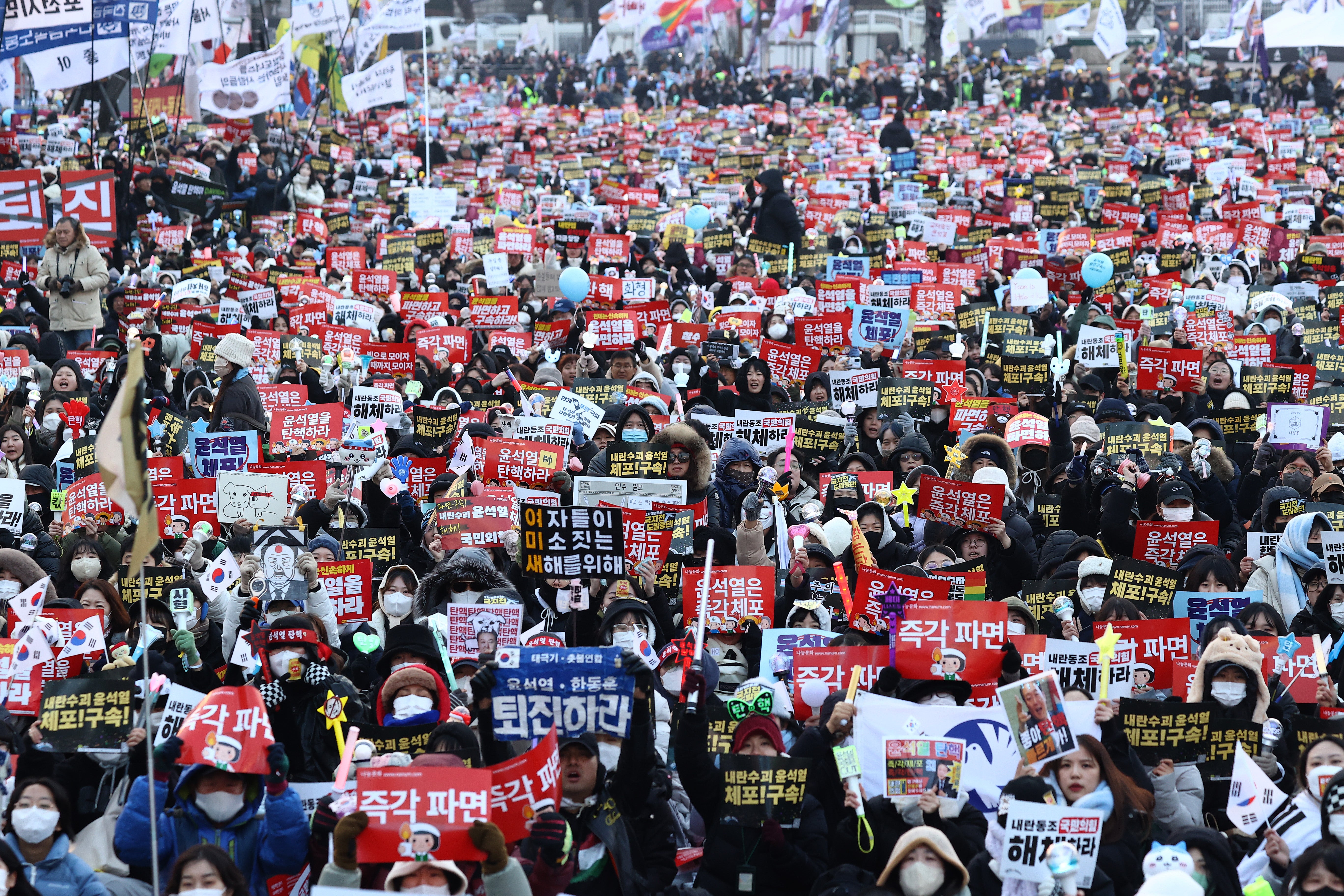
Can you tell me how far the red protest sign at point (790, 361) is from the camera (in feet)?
44.3

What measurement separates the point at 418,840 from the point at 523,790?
425 mm

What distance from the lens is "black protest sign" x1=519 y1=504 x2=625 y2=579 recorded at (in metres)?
7.27

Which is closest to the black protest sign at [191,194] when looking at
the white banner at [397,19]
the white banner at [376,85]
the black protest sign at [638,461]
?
the white banner at [376,85]

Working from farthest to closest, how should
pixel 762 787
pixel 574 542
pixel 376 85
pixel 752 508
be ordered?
pixel 376 85 → pixel 752 508 → pixel 574 542 → pixel 762 787

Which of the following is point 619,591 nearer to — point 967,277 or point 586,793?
point 586,793

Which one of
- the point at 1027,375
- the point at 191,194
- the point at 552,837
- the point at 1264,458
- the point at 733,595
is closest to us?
the point at 552,837

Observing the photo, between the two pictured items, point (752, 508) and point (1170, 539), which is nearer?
point (752, 508)

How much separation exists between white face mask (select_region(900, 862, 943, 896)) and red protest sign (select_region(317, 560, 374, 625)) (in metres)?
3.67

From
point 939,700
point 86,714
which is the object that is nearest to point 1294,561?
point 939,700

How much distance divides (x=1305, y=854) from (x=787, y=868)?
1588 mm

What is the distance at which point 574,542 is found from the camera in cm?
730

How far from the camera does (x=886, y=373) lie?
1331cm

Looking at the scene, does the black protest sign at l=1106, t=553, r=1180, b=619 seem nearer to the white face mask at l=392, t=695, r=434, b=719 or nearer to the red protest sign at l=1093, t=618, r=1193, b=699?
the red protest sign at l=1093, t=618, r=1193, b=699

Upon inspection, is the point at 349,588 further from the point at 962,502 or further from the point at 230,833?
the point at 962,502
